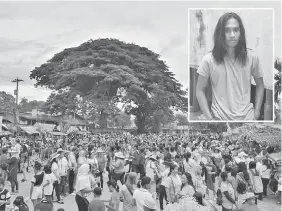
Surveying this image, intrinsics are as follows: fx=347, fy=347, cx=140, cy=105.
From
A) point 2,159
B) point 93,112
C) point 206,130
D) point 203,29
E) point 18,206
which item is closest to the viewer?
point 18,206

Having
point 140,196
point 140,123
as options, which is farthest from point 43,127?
point 140,196

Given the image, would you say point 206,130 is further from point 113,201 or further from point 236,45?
point 113,201

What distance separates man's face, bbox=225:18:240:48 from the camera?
1169cm

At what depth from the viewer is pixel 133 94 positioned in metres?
32.9

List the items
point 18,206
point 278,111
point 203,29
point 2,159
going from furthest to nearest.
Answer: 1. point 278,111
2. point 203,29
3. point 2,159
4. point 18,206

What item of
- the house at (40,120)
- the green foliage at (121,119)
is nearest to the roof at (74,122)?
the house at (40,120)

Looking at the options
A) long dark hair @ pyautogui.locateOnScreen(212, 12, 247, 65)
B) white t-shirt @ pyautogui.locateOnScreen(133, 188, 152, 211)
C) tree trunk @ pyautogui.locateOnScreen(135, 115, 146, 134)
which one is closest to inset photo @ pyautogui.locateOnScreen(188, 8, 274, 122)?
long dark hair @ pyautogui.locateOnScreen(212, 12, 247, 65)

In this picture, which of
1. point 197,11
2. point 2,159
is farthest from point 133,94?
point 2,159

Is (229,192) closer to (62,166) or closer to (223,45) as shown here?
(62,166)

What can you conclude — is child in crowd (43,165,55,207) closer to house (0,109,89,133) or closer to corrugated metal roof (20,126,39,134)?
corrugated metal roof (20,126,39,134)

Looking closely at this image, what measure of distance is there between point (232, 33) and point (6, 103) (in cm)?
3354

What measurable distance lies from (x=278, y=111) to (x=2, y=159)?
13.2 meters

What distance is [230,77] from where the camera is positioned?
39.1 ft

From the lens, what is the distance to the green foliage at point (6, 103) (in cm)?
3841
